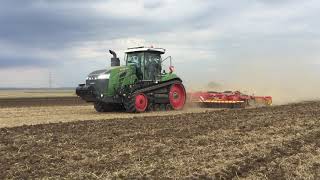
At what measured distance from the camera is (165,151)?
35.9 ft

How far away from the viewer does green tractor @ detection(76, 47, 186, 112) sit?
906 inches

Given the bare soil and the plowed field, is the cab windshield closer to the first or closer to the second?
the plowed field

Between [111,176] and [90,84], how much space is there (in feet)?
48.8

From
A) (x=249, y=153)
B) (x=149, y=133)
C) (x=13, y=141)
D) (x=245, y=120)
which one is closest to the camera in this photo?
(x=249, y=153)

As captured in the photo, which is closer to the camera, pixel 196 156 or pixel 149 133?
pixel 196 156

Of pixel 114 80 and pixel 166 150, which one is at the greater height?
pixel 114 80

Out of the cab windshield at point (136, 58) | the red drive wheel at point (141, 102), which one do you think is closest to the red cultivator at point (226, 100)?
the red drive wheel at point (141, 102)

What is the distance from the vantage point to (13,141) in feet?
41.4

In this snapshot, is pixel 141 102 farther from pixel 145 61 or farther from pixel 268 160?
pixel 268 160

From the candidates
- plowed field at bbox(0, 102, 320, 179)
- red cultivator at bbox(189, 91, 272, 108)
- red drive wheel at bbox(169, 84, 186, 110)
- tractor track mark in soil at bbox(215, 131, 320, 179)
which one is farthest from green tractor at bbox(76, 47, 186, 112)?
tractor track mark in soil at bbox(215, 131, 320, 179)

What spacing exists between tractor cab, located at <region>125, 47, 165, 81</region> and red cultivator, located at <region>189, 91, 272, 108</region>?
13.8ft

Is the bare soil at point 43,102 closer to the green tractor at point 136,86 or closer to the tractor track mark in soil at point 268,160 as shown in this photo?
the green tractor at point 136,86

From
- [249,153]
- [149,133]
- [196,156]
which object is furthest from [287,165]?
[149,133]

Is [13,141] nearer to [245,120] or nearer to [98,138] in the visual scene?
[98,138]
